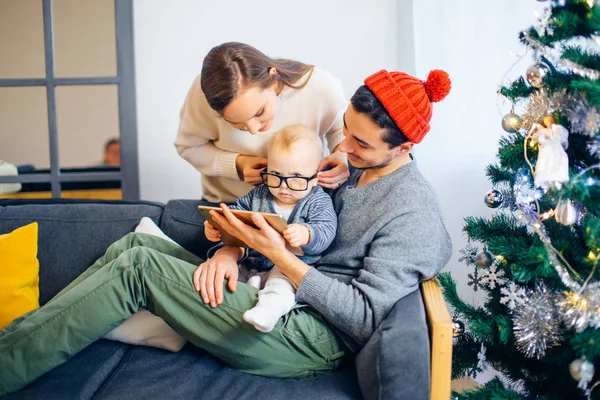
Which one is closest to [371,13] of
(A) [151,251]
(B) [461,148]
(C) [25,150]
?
(B) [461,148]

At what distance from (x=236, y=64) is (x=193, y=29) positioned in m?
1.01

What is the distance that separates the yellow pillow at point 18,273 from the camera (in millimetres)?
1806

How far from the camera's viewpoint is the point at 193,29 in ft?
8.32

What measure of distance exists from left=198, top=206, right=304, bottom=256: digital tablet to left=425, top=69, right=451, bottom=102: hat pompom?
1.80 ft

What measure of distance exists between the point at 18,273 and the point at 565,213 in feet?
5.54

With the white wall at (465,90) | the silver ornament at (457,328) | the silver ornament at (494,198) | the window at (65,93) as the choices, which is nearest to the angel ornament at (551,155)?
the silver ornament at (494,198)

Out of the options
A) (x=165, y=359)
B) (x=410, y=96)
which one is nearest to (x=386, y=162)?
(x=410, y=96)

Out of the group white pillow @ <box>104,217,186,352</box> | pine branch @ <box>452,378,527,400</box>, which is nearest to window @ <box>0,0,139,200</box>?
white pillow @ <box>104,217,186,352</box>

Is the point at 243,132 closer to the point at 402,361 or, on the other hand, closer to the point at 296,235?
the point at 296,235

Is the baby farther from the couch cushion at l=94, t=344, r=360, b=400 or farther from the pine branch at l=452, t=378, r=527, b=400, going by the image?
the pine branch at l=452, t=378, r=527, b=400

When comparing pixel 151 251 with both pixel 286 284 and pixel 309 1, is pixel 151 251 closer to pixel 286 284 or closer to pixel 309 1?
pixel 286 284

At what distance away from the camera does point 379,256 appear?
1493 mm

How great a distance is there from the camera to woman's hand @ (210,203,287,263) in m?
1.54

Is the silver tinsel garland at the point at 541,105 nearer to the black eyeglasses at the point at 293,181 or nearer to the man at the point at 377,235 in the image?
the man at the point at 377,235
